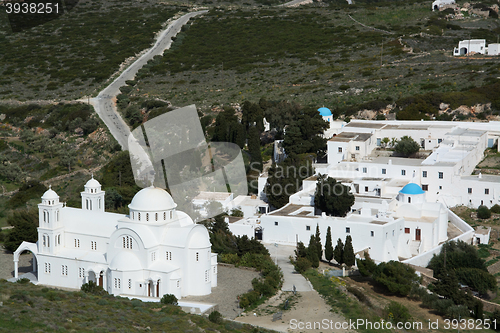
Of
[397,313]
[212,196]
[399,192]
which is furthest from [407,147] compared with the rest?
[397,313]

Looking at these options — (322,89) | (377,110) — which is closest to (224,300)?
(377,110)

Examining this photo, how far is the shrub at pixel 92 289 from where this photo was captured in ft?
101

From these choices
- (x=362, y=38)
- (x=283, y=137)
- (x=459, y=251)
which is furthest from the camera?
(x=362, y=38)

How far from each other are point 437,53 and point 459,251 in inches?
2098

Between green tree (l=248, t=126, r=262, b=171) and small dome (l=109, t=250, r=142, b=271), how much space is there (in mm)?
23177

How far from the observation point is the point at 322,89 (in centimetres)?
7300

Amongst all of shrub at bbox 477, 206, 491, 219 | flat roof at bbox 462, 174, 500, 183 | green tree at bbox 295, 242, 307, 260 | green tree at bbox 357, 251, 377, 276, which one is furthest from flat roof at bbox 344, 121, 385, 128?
green tree at bbox 357, 251, 377, 276

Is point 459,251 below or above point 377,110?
below

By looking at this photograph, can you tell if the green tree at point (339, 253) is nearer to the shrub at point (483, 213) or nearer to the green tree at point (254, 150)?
the shrub at point (483, 213)

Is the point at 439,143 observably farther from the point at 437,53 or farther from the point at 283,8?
the point at 283,8

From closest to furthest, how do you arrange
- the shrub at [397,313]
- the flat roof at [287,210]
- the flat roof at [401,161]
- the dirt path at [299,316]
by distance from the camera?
the dirt path at [299,316]
the shrub at [397,313]
the flat roof at [287,210]
the flat roof at [401,161]

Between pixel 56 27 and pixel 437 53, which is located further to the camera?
pixel 56 27

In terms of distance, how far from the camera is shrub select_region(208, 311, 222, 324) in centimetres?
2752

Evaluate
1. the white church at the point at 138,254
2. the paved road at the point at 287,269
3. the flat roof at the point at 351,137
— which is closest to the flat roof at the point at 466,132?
the flat roof at the point at 351,137
